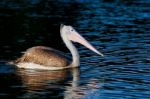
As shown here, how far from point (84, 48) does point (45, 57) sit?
2877 mm

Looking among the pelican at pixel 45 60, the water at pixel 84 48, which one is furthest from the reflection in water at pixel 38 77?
the pelican at pixel 45 60

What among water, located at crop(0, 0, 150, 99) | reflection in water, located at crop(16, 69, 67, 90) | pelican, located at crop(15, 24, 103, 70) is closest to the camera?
water, located at crop(0, 0, 150, 99)

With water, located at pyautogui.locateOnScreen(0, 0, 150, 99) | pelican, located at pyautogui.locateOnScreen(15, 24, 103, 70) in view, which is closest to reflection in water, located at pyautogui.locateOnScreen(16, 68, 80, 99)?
water, located at pyautogui.locateOnScreen(0, 0, 150, 99)

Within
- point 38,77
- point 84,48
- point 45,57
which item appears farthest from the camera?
→ point 84,48

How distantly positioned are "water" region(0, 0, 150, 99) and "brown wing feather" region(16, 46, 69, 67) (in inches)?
16.9

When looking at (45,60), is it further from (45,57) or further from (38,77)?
(38,77)

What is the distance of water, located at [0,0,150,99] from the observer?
15.0m

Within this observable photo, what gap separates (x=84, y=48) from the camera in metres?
20.8

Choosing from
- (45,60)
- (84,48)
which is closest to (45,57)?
(45,60)

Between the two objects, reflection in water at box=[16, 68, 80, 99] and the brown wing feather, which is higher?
the brown wing feather

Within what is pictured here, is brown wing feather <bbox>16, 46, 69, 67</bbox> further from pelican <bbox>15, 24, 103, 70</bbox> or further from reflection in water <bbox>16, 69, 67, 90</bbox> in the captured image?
reflection in water <bbox>16, 69, 67, 90</bbox>

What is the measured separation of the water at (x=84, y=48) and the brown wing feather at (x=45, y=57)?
428 mm

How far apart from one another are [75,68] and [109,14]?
10.5 metres

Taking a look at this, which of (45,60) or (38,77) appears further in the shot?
(45,60)
